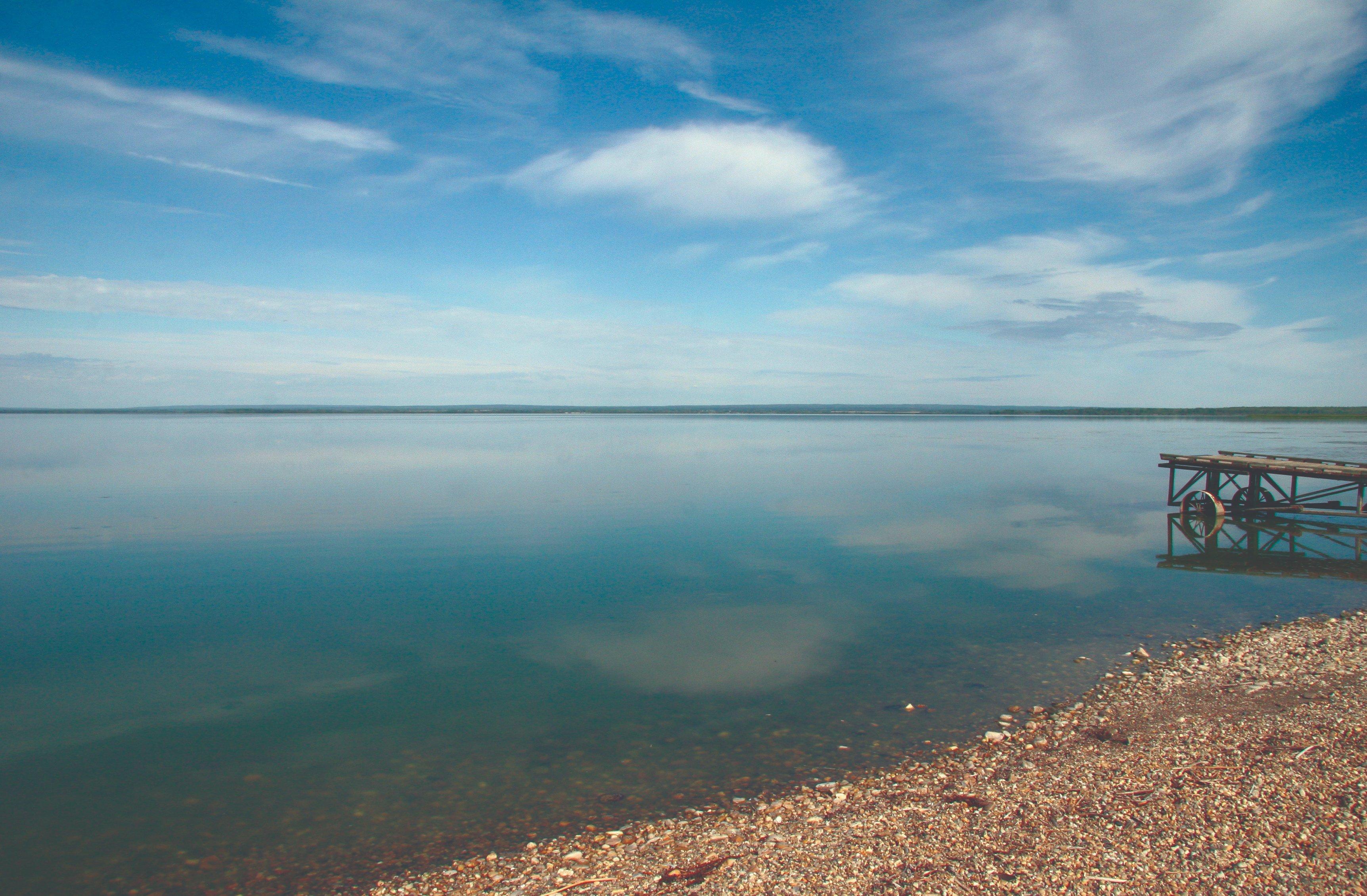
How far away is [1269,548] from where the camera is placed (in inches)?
930

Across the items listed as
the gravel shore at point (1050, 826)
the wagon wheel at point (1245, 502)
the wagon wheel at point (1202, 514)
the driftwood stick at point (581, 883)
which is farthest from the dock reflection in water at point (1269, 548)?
the driftwood stick at point (581, 883)

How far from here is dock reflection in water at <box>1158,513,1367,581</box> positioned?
65.8 ft

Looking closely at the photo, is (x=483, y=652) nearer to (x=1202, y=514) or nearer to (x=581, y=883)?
(x=581, y=883)

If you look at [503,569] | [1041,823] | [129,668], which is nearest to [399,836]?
[1041,823]

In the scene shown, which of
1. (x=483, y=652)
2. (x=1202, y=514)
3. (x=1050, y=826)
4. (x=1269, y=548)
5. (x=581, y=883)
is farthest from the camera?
(x=1202, y=514)

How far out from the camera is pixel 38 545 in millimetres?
21609

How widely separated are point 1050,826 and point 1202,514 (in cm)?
2746

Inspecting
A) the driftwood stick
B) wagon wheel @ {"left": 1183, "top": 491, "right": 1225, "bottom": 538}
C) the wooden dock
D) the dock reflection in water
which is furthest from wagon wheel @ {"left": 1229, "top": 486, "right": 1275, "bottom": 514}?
the driftwood stick

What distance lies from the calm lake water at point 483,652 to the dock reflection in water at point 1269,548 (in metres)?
1.16

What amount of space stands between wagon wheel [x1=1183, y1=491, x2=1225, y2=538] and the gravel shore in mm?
18851

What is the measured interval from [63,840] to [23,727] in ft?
11.6

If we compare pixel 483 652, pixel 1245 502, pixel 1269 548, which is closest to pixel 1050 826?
pixel 483 652

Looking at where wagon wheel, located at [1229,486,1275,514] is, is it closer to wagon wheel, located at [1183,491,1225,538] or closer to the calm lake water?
wagon wheel, located at [1183,491,1225,538]

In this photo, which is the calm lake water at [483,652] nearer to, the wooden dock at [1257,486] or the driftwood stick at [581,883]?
the driftwood stick at [581,883]
